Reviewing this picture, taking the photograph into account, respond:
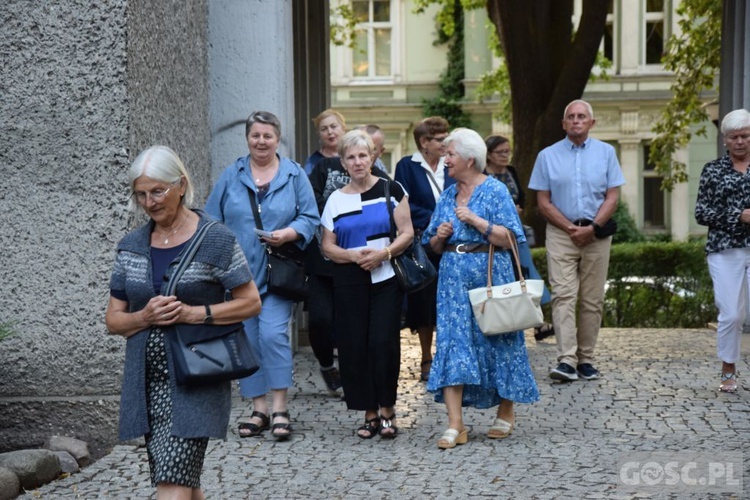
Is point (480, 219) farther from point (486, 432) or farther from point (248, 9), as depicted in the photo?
point (248, 9)

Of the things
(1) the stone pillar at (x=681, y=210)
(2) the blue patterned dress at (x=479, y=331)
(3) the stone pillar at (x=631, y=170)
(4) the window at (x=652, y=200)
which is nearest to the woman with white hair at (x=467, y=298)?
(2) the blue patterned dress at (x=479, y=331)

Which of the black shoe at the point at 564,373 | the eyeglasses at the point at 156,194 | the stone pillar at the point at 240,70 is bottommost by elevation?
the black shoe at the point at 564,373

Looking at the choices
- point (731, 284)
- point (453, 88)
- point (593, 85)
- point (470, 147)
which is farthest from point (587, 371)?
point (453, 88)

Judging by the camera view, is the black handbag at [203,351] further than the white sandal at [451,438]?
No

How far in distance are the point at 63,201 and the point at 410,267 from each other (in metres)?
2.20

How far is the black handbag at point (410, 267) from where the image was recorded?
816cm

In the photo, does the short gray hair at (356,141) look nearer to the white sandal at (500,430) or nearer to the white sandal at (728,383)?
the white sandal at (500,430)

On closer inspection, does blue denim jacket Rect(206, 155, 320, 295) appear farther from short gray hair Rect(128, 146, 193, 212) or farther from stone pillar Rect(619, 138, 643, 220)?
stone pillar Rect(619, 138, 643, 220)

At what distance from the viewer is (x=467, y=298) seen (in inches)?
314

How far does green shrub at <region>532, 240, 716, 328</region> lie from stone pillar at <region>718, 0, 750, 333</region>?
8.02 ft

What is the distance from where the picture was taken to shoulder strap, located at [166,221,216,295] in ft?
16.5

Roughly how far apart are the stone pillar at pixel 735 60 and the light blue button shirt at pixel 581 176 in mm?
2813

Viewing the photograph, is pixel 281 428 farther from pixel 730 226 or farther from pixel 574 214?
pixel 730 226

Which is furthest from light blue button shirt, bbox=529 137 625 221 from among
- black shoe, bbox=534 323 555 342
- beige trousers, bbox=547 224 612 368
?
black shoe, bbox=534 323 555 342
